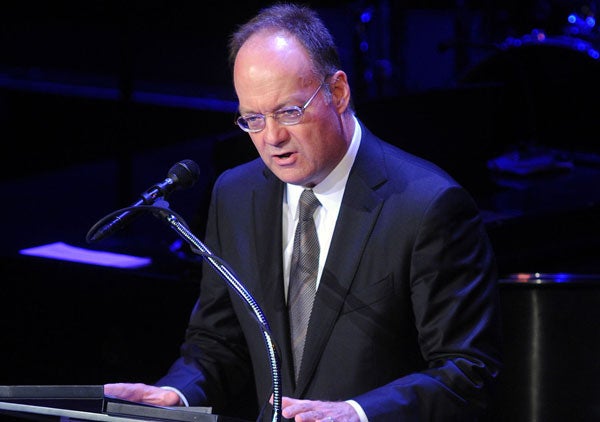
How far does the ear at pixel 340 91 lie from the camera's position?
94.9 inches

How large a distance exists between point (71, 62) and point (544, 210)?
4.00 m

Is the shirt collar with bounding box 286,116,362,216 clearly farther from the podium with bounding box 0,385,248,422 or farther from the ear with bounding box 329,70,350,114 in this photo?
the podium with bounding box 0,385,248,422

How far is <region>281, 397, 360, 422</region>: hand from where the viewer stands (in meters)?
1.97

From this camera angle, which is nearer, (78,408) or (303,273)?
(78,408)

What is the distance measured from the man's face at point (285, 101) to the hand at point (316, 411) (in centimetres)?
58

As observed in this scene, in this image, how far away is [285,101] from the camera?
2.29 metres

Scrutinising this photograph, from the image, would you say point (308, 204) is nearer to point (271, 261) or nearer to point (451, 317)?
point (271, 261)

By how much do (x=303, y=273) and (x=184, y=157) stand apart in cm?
404

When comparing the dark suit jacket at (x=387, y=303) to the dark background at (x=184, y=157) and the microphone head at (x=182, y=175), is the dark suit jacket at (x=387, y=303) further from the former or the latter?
the dark background at (x=184, y=157)

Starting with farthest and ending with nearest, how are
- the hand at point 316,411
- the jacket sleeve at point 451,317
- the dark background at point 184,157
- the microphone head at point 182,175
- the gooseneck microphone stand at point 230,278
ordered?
the dark background at point 184,157, the jacket sleeve at point 451,317, the microphone head at point 182,175, the hand at point 316,411, the gooseneck microphone stand at point 230,278

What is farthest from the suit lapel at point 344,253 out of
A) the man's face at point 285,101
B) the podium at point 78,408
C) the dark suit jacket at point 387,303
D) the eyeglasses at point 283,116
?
the podium at point 78,408

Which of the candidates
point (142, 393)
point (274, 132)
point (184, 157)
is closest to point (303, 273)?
point (274, 132)

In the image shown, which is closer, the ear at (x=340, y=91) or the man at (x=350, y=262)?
the man at (x=350, y=262)

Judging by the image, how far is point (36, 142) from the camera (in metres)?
5.97
